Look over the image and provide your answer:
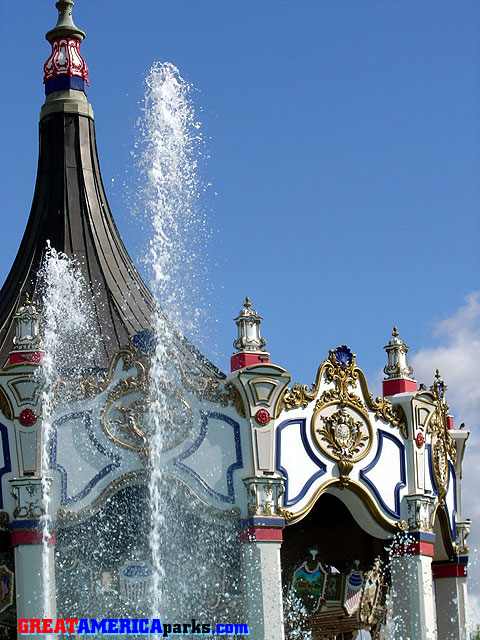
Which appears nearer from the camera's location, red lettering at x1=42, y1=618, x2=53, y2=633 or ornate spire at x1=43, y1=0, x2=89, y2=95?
red lettering at x1=42, y1=618, x2=53, y2=633

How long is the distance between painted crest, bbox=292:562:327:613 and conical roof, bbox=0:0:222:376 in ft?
12.9

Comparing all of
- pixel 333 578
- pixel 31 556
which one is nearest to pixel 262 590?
pixel 31 556

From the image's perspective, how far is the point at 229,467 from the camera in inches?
749

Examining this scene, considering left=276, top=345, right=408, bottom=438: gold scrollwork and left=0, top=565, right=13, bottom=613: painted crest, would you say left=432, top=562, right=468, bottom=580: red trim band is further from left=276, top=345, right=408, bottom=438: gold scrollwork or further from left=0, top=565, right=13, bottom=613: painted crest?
left=0, top=565, right=13, bottom=613: painted crest

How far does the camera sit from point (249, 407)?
19.2 m

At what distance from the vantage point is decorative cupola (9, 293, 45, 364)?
18781 millimetres

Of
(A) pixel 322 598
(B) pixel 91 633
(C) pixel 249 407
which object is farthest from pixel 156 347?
(A) pixel 322 598

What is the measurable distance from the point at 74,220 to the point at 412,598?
9.70 metres

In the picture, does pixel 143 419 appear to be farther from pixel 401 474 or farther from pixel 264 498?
pixel 401 474

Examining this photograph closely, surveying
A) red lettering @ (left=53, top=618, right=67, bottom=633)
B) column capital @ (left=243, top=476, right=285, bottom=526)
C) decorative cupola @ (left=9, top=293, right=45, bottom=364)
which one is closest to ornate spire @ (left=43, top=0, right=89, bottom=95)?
decorative cupola @ (left=9, top=293, right=45, bottom=364)

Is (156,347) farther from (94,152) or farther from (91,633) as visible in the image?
(94,152)

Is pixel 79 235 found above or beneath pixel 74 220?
beneath

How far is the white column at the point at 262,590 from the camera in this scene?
714 inches

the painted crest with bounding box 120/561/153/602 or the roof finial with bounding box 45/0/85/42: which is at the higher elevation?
the roof finial with bounding box 45/0/85/42
